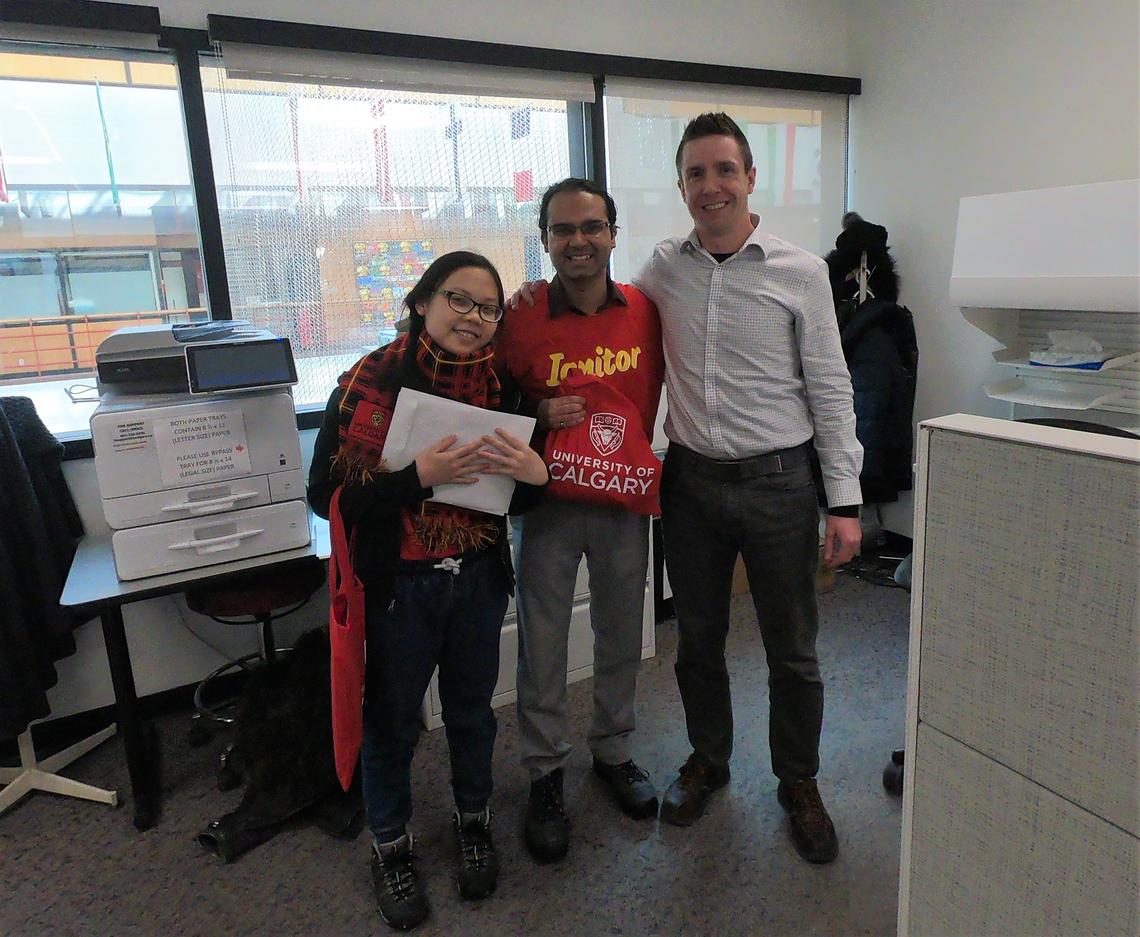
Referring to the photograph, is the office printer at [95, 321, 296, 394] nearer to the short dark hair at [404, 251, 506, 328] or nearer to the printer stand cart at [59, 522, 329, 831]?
the printer stand cart at [59, 522, 329, 831]

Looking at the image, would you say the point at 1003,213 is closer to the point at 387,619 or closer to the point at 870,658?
the point at 870,658

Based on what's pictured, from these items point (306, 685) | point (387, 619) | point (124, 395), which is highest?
point (124, 395)

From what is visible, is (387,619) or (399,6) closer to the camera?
(387,619)

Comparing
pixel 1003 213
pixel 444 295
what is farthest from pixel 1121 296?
pixel 444 295

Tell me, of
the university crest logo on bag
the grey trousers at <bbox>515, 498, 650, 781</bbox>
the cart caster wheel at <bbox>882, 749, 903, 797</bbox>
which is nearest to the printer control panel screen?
the grey trousers at <bbox>515, 498, 650, 781</bbox>

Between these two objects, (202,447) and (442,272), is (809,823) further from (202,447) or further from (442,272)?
(202,447)

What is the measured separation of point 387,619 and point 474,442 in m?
0.39

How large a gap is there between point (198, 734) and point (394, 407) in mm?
1518

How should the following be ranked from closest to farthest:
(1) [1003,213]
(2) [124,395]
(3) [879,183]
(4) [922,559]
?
(4) [922,559] → (2) [124,395] → (1) [1003,213] → (3) [879,183]

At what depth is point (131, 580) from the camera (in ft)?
6.40

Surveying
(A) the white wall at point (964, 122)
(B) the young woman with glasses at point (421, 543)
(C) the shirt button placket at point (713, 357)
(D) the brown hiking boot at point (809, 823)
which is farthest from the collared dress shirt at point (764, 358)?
(A) the white wall at point (964, 122)

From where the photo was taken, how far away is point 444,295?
1450 millimetres

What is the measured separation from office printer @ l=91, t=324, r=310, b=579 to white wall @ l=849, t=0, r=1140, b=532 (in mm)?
2354

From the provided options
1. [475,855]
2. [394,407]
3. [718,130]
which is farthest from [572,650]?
[718,130]
